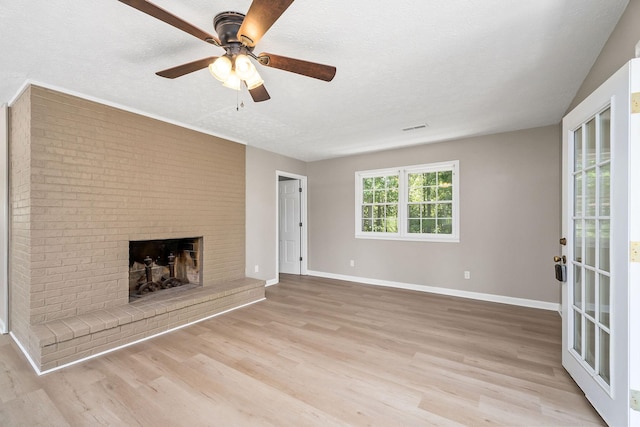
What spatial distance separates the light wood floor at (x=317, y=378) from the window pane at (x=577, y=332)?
287 mm

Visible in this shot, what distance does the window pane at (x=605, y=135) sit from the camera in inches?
66.1

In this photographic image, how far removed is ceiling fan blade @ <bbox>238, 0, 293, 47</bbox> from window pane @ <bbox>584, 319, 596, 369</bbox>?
8.99 feet

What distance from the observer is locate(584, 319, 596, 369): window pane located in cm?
184

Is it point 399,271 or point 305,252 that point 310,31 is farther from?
point 305,252

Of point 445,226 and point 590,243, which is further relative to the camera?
point 445,226

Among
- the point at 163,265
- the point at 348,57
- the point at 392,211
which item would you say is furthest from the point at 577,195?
the point at 163,265

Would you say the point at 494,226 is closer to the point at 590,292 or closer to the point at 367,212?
the point at 367,212

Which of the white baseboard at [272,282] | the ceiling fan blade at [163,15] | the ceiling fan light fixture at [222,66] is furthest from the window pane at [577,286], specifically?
the white baseboard at [272,282]

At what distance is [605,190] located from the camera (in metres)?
1.72

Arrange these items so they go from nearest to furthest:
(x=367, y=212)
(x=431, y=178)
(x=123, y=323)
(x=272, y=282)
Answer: (x=123, y=323) → (x=431, y=178) → (x=272, y=282) → (x=367, y=212)

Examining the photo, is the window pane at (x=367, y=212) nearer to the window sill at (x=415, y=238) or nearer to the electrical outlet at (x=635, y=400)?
the window sill at (x=415, y=238)

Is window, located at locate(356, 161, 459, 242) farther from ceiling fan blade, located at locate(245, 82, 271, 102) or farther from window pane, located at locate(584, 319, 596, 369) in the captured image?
ceiling fan blade, located at locate(245, 82, 271, 102)

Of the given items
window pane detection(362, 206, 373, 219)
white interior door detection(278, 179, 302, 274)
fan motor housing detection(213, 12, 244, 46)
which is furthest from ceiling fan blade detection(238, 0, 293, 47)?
white interior door detection(278, 179, 302, 274)

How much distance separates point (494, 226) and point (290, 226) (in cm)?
394
